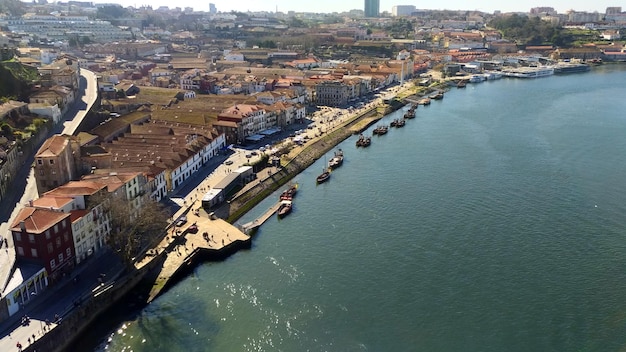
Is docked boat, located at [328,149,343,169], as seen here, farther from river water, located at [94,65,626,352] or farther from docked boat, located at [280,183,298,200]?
docked boat, located at [280,183,298,200]

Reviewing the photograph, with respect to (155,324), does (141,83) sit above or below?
above

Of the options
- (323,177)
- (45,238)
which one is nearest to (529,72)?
(323,177)

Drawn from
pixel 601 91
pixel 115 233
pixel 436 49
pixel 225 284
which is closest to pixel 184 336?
pixel 225 284

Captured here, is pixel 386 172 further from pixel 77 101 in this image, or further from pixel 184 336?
pixel 77 101

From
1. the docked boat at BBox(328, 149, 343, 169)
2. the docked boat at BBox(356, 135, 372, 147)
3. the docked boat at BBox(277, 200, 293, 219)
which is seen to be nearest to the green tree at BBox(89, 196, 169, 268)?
the docked boat at BBox(277, 200, 293, 219)

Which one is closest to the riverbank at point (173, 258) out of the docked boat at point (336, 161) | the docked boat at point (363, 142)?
the docked boat at point (336, 161)

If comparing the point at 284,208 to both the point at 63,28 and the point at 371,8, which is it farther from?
the point at 371,8
